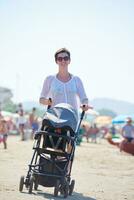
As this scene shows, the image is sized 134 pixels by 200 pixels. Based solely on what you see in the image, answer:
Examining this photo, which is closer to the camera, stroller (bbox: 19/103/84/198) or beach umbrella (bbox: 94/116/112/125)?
stroller (bbox: 19/103/84/198)

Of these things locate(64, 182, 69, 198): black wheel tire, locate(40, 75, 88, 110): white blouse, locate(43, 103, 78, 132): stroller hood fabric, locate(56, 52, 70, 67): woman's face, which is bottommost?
locate(64, 182, 69, 198): black wheel tire

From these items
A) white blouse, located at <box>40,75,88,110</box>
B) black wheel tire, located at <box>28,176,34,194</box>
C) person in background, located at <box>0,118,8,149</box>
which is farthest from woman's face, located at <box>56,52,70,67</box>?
person in background, located at <box>0,118,8,149</box>

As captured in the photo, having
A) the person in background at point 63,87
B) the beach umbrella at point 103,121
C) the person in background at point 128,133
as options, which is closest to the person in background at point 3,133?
the person in background at point 128,133

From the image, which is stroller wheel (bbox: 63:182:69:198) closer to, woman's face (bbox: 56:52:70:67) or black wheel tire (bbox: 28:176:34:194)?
black wheel tire (bbox: 28:176:34:194)

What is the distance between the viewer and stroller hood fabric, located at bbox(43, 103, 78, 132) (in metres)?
7.60

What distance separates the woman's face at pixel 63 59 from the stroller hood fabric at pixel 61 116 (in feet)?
2.88

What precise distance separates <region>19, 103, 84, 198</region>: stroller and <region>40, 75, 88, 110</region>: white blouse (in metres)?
0.61

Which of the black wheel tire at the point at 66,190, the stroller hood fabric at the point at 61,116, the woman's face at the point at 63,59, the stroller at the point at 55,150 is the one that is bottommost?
the black wheel tire at the point at 66,190

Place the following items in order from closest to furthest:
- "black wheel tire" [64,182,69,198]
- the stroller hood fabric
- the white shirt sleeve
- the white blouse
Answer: the stroller hood fabric, "black wheel tire" [64,182,69,198], the white blouse, the white shirt sleeve

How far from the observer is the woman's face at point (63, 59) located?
8516 mm

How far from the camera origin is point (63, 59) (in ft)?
27.9

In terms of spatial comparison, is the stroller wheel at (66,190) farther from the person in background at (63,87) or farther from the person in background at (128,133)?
the person in background at (128,133)

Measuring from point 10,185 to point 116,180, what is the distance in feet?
8.95

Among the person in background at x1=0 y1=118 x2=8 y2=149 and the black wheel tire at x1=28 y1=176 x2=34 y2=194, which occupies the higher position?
the person in background at x1=0 y1=118 x2=8 y2=149
